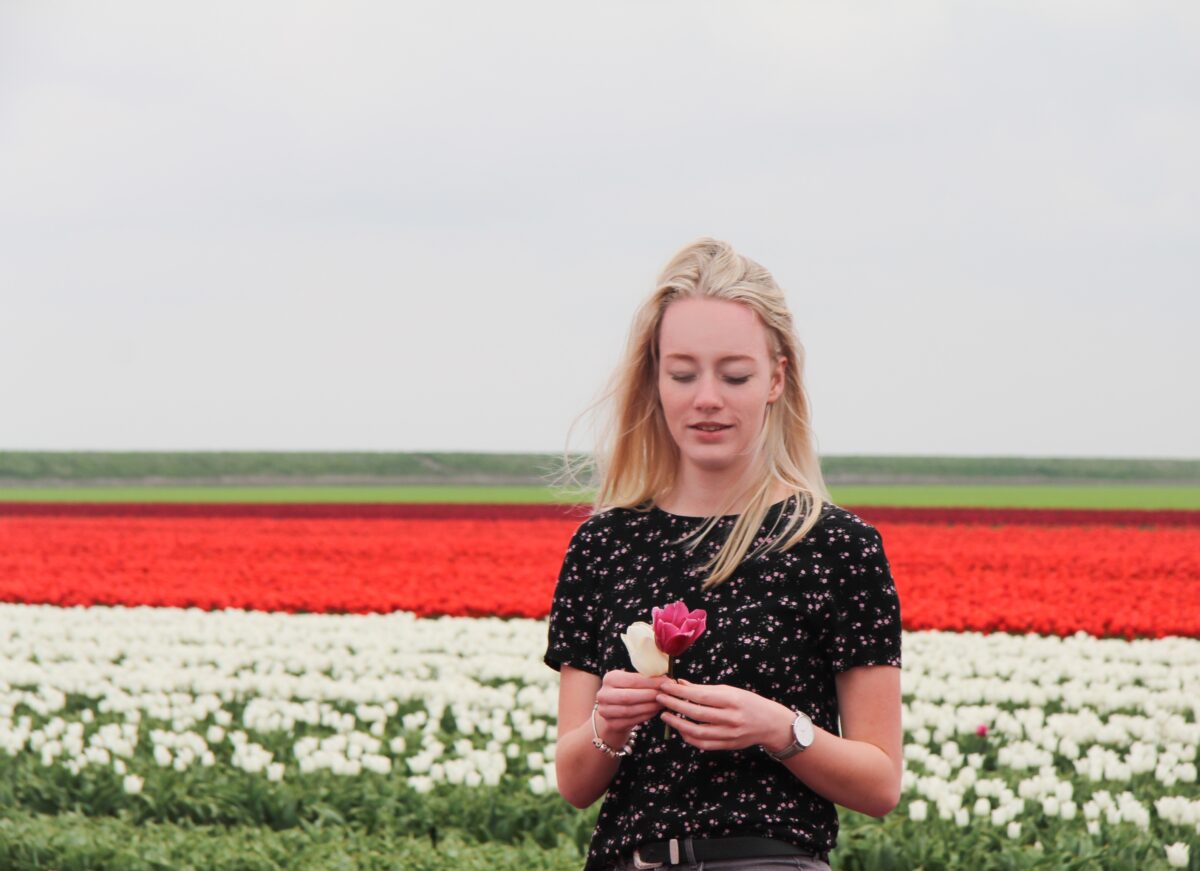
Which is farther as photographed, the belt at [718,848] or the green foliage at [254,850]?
the green foliage at [254,850]

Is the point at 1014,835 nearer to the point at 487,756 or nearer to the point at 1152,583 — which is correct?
the point at 487,756

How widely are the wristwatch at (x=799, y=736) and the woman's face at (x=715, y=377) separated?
0.44 metres

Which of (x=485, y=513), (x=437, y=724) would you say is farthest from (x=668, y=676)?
(x=485, y=513)

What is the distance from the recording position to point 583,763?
2123 millimetres

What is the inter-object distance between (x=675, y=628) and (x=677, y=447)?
1.75 ft

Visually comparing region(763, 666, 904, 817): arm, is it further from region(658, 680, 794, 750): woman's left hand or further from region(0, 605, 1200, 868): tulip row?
region(0, 605, 1200, 868): tulip row

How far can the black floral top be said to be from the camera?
2.05m

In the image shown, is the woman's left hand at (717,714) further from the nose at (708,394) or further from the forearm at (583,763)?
the nose at (708,394)

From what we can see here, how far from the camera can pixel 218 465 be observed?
192 ft

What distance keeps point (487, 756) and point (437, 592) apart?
5.95m

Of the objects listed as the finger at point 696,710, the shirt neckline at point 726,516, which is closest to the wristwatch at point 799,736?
the finger at point 696,710

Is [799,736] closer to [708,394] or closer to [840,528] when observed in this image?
[840,528]

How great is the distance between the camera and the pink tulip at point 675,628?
74.0 inches

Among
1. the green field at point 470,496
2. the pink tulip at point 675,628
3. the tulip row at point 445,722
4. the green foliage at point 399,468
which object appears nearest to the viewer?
the pink tulip at point 675,628
